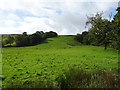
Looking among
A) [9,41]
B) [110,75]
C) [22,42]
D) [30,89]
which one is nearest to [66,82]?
[30,89]

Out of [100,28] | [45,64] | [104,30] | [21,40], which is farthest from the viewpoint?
[21,40]

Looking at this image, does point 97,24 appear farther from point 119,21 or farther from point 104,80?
point 104,80

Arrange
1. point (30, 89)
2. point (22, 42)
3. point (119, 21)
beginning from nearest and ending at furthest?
point (30, 89) < point (119, 21) < point (22, 42)

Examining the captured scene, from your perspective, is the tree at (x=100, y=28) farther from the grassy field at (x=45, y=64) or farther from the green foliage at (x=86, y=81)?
the green foliage at (x=86, y=81)

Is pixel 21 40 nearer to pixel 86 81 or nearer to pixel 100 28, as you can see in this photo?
pixel 100 28

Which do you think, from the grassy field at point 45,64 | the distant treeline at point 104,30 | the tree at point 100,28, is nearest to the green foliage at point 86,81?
the grassy field at point 45,64

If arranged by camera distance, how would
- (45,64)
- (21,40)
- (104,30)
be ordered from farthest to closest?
1. (21,40)
2. (45,64)
3. (104,30)

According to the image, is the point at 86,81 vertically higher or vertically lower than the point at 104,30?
lower

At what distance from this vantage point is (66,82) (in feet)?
21.8

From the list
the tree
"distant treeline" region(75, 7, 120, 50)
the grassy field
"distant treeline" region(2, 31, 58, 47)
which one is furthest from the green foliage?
"distant treeline" region(2, 31, 58, 47)

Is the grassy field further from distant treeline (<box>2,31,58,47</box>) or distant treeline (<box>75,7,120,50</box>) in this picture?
distant treeline (<box>2,31,58,47</box>)

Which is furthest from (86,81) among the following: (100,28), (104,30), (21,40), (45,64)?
(21,40)

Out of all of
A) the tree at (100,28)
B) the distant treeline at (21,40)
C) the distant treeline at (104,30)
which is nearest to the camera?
the distant treeline at (104,30)

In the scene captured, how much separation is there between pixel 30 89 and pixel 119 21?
27.5ft
